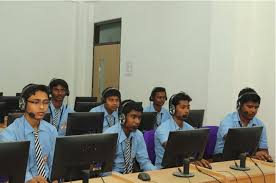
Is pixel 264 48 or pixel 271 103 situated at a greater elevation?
pixel 264 48

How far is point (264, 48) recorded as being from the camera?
4.61 meters

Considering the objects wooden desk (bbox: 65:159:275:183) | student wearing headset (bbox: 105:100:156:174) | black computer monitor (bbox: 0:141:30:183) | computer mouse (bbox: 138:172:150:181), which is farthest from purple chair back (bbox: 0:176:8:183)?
student wearing headset (bbox: 105:100:156:174)

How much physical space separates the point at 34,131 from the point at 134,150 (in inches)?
33.3

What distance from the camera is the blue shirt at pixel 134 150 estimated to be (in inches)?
117

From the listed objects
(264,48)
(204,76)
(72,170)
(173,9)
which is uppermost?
(173,9)

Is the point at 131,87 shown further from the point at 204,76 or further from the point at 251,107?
the point at 251,107

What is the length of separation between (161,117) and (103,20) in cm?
320

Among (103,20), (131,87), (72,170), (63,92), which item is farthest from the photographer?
(103,20)

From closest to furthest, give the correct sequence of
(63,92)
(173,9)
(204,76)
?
1. (63,92)
2. (204,76)
3. (173,9)

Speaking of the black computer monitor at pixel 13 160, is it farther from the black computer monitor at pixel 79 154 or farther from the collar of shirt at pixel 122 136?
the collar of shirt at pixel 122 136

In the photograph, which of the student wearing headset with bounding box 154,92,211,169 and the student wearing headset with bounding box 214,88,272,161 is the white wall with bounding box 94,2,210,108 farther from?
the student wearing headset with bounding box 154,92,211,169

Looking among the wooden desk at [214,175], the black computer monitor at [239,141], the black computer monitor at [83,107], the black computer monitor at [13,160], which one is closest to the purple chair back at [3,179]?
the black computer monitor at [13,160]

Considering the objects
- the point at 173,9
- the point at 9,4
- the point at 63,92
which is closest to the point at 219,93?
the point at 173,9

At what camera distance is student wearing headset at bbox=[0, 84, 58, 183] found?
2529 millimetres
